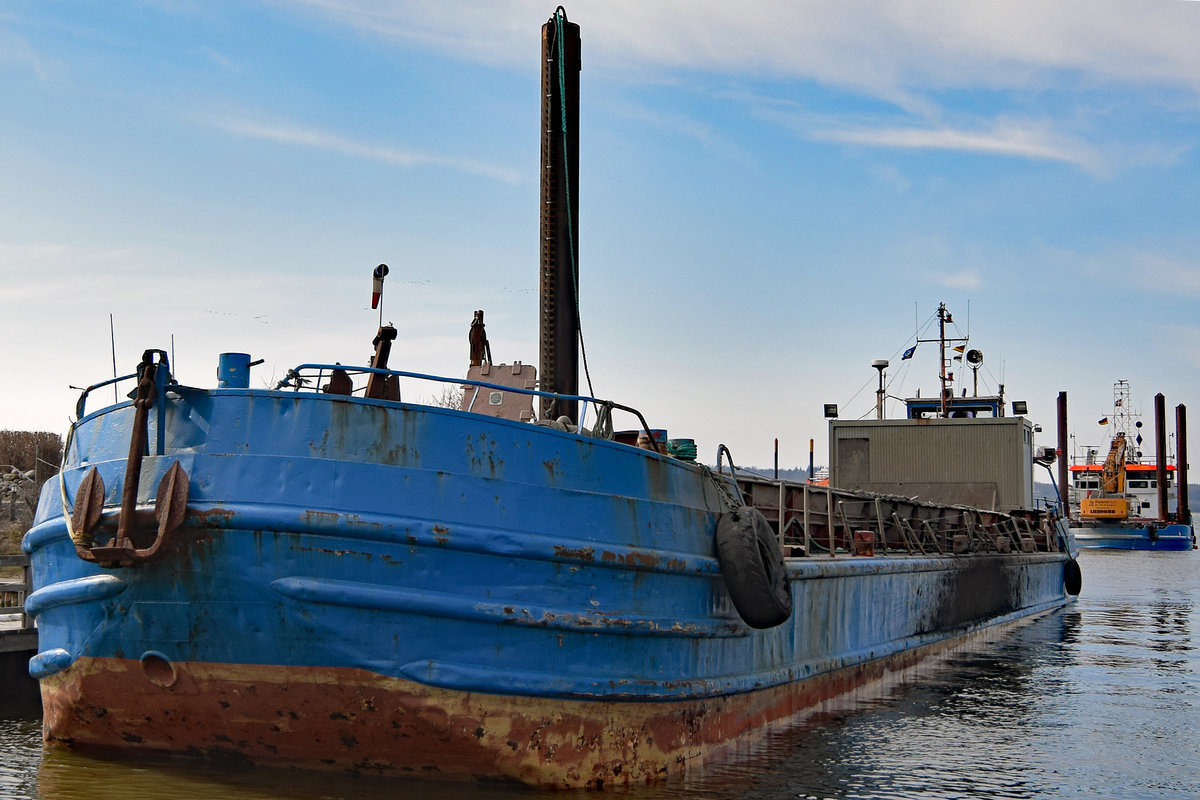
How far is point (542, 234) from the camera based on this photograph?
973cm

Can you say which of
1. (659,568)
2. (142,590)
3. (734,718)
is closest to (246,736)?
(142,590)

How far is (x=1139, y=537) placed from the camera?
66.0 metres

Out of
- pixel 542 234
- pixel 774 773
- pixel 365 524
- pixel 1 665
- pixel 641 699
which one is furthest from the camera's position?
pixel 1 665

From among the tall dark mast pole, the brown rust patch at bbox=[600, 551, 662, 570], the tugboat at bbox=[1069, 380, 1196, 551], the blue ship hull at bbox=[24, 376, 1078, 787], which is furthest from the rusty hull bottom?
the tugboat at bbox=[1069, 380, 1196, 551]

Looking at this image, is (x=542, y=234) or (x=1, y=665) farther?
(x=1, y=665)

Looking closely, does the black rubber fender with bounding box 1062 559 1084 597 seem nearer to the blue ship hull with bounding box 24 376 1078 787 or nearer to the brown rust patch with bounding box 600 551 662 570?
the blue ship hull with bounding box 24 376 1078 787

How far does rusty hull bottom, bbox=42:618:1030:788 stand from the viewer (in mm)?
7027

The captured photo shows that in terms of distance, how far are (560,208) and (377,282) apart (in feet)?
6.00

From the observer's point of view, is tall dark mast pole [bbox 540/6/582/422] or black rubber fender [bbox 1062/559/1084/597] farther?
black rubber fender [bbox 1062/559/1084/597]

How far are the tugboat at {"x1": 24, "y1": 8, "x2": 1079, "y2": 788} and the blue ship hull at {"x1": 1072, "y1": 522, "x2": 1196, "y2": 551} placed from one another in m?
64.5

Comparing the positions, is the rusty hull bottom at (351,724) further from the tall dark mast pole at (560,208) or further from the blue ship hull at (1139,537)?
the blue ship hull at (1139,537)

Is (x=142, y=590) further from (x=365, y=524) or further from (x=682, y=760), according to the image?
(x=682, y=760)

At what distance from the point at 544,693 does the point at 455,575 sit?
0.95 meters

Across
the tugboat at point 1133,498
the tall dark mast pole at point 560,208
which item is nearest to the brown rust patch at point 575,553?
the tall dark mast pole at point 560,208
